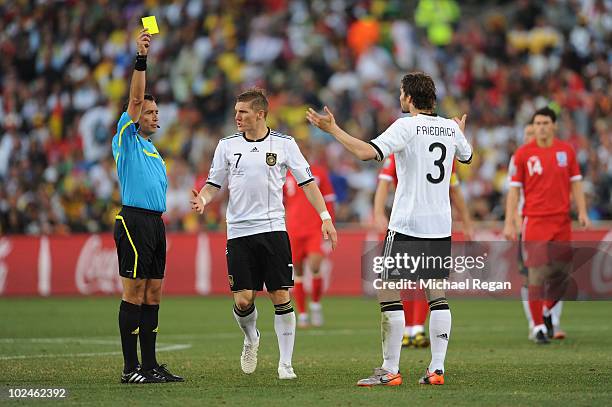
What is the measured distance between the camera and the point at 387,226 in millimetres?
13320

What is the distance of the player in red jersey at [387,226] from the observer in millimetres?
12770

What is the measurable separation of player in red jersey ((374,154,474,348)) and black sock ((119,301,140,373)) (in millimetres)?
3755

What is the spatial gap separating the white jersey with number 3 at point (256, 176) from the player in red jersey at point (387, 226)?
2.87m

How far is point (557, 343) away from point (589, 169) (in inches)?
379

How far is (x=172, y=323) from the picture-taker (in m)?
17.4

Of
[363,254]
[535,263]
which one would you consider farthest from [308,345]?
[363,254]

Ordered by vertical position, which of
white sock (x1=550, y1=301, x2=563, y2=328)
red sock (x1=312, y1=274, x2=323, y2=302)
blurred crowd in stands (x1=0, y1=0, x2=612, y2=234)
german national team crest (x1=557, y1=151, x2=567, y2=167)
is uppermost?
blurred crowd in stands (x1=0, y1=0, x2=612, y2=234)

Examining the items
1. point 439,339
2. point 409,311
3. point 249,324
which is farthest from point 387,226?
point 439,339

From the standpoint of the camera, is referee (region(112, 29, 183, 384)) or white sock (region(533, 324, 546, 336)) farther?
white sock (region(533, 324, 546, 336))

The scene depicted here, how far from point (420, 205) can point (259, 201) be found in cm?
150

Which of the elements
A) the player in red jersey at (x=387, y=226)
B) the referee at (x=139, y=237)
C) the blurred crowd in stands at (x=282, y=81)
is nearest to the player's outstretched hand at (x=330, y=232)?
the referee at (x=139, y=237)

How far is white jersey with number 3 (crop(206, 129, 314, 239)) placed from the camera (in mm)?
10023

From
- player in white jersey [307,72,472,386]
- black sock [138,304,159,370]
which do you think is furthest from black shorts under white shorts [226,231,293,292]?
player in white jersey [307,72,472,386]

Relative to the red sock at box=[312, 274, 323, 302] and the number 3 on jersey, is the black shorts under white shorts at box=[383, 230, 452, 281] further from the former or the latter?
the red sock at box=[312, 274, 323, 302]
